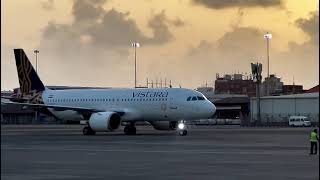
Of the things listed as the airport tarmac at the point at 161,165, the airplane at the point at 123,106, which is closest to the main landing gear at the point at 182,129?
the airplane at the point at 123,106

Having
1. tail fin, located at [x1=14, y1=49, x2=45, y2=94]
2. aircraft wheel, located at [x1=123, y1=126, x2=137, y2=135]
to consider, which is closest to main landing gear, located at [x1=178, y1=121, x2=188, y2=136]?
aircraft wheel, located at [x1=123, y1=126, x2=137, y2=135]

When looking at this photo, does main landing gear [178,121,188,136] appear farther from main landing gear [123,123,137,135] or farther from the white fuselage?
main landing gear [123,123,137,135]

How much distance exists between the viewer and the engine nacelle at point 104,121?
61.1 meters

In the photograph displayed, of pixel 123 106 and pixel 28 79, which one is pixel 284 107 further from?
pixel 123 106

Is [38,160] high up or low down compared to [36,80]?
down

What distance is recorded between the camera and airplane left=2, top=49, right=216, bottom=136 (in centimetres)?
6109

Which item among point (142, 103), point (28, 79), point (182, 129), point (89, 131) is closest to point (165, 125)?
point (142, 103)

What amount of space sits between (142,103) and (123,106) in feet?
7.31

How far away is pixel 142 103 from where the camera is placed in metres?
62.8

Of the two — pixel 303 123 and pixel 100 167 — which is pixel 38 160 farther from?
pixel 303 123

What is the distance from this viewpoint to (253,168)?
78.5 ft

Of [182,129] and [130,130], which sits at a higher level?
[182,129]

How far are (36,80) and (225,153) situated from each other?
42.1 m

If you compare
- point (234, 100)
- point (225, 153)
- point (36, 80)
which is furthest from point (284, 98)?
point (225, 153)
